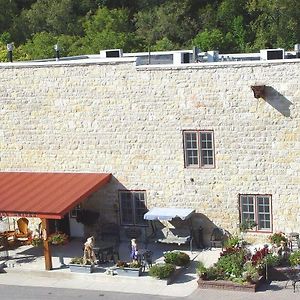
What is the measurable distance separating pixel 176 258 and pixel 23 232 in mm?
7562

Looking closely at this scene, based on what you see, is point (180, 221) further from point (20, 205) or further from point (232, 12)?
point (232, 12)

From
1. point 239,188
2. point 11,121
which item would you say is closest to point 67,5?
point 11,121

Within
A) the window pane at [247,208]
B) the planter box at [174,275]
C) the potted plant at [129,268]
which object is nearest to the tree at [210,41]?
the window pane at [247,208]

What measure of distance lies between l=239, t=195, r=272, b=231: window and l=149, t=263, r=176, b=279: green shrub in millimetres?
4272

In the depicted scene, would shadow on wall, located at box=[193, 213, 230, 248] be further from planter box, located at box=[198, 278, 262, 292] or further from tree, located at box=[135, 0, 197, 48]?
tree, located at box=[135, 0, 197, 48]

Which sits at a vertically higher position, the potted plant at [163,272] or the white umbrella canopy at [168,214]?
the white umbrella canopy at [168,214]

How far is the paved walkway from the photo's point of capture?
25.0 m

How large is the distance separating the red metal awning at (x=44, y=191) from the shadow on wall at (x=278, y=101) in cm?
706

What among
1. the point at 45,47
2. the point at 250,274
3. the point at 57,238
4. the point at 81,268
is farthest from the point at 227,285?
Result: the point at 45,47

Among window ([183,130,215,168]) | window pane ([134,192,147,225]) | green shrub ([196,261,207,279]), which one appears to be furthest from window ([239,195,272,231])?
green shrub ([196,261,207,279])

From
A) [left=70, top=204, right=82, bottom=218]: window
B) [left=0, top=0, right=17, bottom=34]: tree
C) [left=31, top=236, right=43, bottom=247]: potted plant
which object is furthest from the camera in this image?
[left=0, top=0, right=17, bottom=34]: tree

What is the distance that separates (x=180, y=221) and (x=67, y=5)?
48.2 m

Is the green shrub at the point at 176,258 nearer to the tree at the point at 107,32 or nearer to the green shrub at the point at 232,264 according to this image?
the green shrub at the point at 232,264

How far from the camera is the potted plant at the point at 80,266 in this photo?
2753 centimetres
